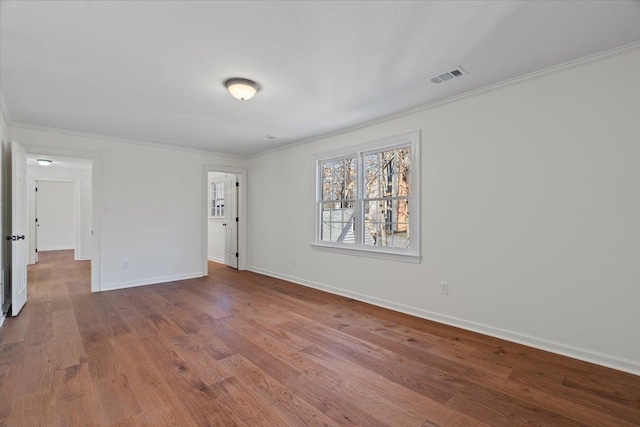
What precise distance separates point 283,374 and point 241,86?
8.38ft

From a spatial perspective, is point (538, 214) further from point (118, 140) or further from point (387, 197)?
point (118, 140)

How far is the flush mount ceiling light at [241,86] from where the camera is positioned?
2826 millimetres

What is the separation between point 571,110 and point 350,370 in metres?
2.88

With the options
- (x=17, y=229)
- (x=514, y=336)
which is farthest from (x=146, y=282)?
(x=514, y=336)

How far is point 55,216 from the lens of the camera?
955 cm

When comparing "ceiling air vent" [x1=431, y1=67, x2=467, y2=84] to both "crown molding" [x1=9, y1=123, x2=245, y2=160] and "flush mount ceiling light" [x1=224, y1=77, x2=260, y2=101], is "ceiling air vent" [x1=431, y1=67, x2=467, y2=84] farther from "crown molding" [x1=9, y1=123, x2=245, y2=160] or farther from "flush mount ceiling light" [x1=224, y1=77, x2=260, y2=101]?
"crown molding" [x1=9, y1=123, x2=245, y2=160]

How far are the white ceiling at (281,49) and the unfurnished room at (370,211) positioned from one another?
0.02 m

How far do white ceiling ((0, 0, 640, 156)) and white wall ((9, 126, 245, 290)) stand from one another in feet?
3.46

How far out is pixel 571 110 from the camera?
2.56 m

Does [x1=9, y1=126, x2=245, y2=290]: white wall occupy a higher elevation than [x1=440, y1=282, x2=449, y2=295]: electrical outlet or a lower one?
higher

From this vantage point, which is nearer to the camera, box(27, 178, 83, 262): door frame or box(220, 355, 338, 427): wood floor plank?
box(220, 355, 338, 427): wood floor plank

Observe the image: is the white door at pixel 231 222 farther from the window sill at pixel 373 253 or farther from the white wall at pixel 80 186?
the white wall at pixel 80 186

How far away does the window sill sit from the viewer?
3.63 m

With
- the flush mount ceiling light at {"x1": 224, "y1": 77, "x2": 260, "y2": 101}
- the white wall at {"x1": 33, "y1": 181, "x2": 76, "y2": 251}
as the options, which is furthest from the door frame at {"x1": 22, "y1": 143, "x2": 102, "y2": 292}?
the white wall at {"x1": 33, "y1": 181, "x2": 76, "y2": 251}
